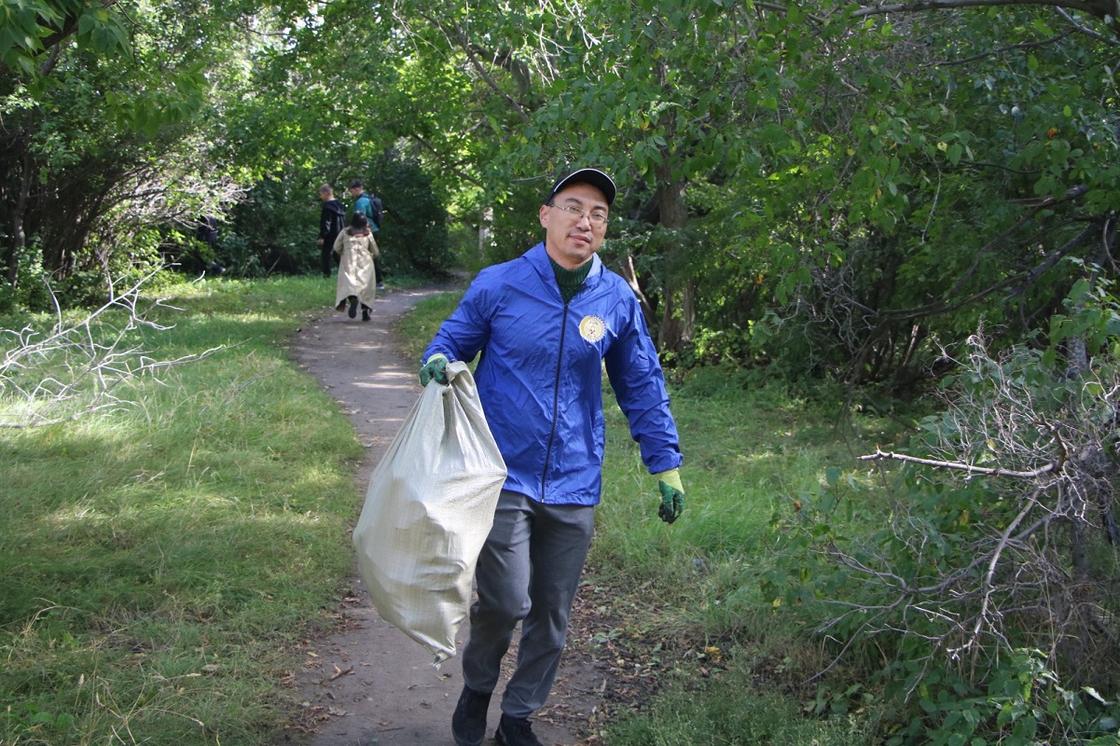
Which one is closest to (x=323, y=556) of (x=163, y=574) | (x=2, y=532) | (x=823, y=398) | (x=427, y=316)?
(x=163, y=574)

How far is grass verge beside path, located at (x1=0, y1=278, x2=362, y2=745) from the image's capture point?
163 inches

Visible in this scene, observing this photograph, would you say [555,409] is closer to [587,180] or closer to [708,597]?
[587,180]

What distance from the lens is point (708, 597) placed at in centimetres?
556

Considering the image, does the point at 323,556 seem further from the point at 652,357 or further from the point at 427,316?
the point at 427,316

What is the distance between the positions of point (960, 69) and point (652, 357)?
144 inches

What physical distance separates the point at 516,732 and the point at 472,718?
17 cm

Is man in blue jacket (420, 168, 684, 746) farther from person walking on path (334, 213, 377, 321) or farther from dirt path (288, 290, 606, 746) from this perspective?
person walking on path (334, 213, 377, 321)

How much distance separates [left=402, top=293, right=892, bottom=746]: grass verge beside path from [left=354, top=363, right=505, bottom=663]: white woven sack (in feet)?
3.34

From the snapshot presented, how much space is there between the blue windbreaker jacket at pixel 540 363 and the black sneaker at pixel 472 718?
30.6 inches

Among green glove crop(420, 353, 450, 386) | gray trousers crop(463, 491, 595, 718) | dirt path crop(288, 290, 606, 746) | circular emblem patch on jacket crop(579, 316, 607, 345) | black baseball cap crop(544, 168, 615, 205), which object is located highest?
black baseball cap crop(544, 168, 615, 205)

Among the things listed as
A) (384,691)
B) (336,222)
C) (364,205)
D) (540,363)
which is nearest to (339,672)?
(384,691)

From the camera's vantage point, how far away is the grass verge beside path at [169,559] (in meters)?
4.13

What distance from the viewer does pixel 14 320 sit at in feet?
44.6

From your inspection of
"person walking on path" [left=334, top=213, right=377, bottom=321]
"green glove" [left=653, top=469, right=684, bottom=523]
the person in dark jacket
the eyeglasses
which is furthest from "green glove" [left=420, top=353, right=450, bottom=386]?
the person in dark jacket
